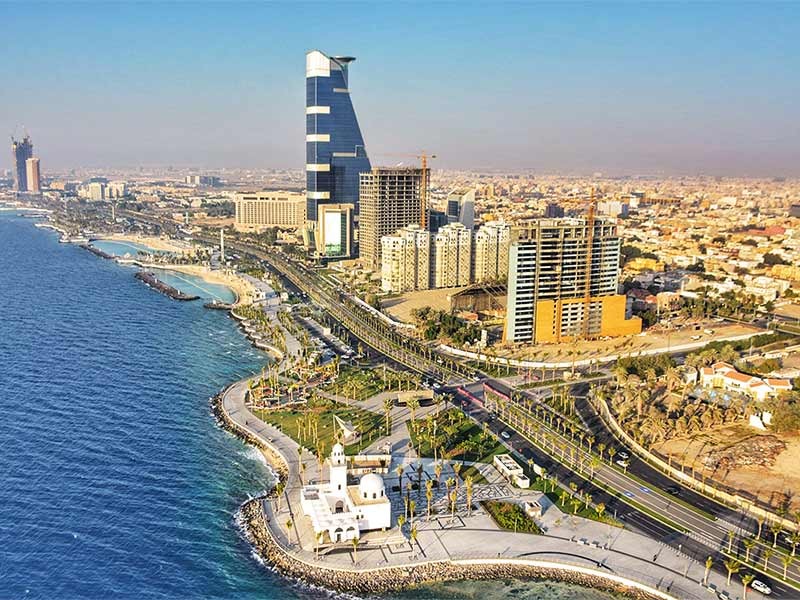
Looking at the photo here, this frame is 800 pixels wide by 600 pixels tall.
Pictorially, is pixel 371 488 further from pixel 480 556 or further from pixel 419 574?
pixel 480 556

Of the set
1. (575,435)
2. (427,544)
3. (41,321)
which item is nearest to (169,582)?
(427,544)

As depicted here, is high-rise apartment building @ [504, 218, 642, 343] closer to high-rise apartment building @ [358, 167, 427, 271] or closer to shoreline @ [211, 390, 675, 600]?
shoreline @ [211, 390, 675, 600]

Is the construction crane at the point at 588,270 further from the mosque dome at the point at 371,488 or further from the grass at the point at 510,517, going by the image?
the mosque dome at the point at 371,488

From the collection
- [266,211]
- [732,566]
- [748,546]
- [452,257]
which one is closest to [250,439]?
[732,566]

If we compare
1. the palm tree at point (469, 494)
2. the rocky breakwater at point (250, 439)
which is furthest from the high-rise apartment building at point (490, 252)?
the palm tree at point (469, 494)

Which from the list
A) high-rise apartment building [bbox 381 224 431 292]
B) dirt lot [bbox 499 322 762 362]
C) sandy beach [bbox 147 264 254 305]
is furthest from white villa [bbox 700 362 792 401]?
sandy beach [bbox 147 264 254 305]
